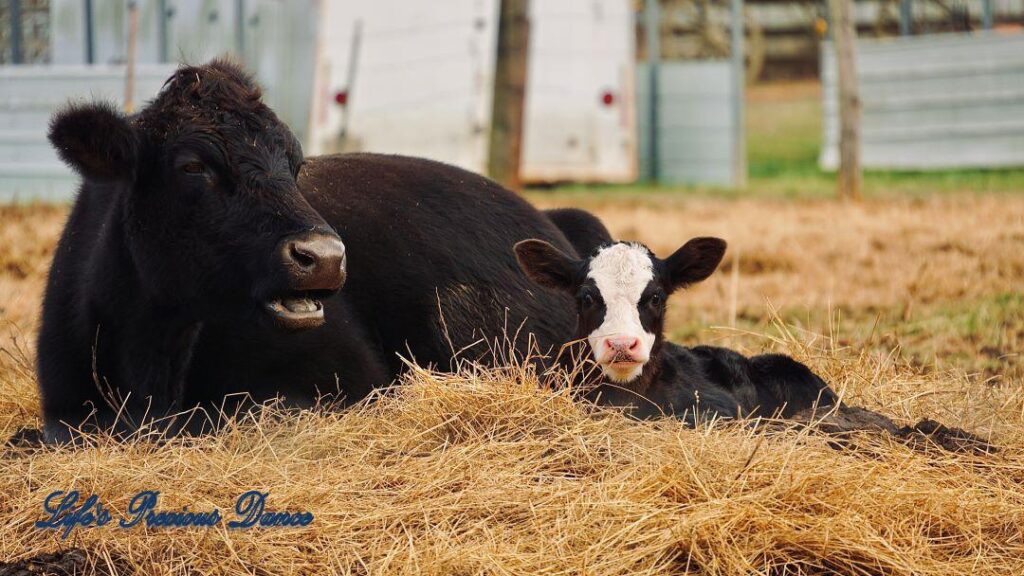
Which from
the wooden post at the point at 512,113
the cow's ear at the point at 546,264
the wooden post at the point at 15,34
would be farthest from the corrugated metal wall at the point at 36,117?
the cow's ear at the point at 546,264

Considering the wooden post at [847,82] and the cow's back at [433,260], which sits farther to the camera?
the wooden post at [847,82]

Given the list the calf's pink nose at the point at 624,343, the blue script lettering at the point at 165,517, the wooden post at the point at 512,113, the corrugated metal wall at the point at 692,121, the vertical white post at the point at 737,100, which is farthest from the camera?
the corrugated metal wall at the point at 692,121

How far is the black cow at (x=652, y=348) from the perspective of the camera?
5199mm

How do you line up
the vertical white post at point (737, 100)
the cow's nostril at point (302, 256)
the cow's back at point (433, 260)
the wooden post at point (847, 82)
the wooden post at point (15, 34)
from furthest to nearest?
1. the vertical white post at point (737, 100)
2. the wooden post at point (847, 82)
3. the wooden post at point (15, 34)
4. the cow's back at point (433, 260)
5. the cow's nostril at point (302, 256)

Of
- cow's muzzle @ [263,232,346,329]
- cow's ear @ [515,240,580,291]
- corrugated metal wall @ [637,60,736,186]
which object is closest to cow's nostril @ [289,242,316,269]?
cow's muzzle @ [263,232,346,329]

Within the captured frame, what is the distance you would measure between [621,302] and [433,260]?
3.53ft

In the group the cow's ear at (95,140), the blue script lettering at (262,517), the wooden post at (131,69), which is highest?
the wooden post at (131,69)

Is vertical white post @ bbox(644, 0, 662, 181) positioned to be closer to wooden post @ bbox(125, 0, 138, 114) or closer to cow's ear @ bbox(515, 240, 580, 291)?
wooden post @ bbox(125, 0, 138, 114)

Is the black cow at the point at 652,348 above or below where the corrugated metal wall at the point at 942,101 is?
below

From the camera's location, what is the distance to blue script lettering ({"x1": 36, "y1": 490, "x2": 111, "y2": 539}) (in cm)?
404

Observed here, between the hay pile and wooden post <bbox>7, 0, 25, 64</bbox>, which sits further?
wooden post <bbox>7, 0, 25, 64</bbox>

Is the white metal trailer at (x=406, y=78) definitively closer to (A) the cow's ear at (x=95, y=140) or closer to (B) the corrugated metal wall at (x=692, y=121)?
(B) the corrugated metal wall at (x=692, y=121)

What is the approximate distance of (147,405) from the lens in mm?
5188

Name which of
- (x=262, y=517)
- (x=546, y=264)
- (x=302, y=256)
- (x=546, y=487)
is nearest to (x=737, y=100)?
(x=546, y=264)
